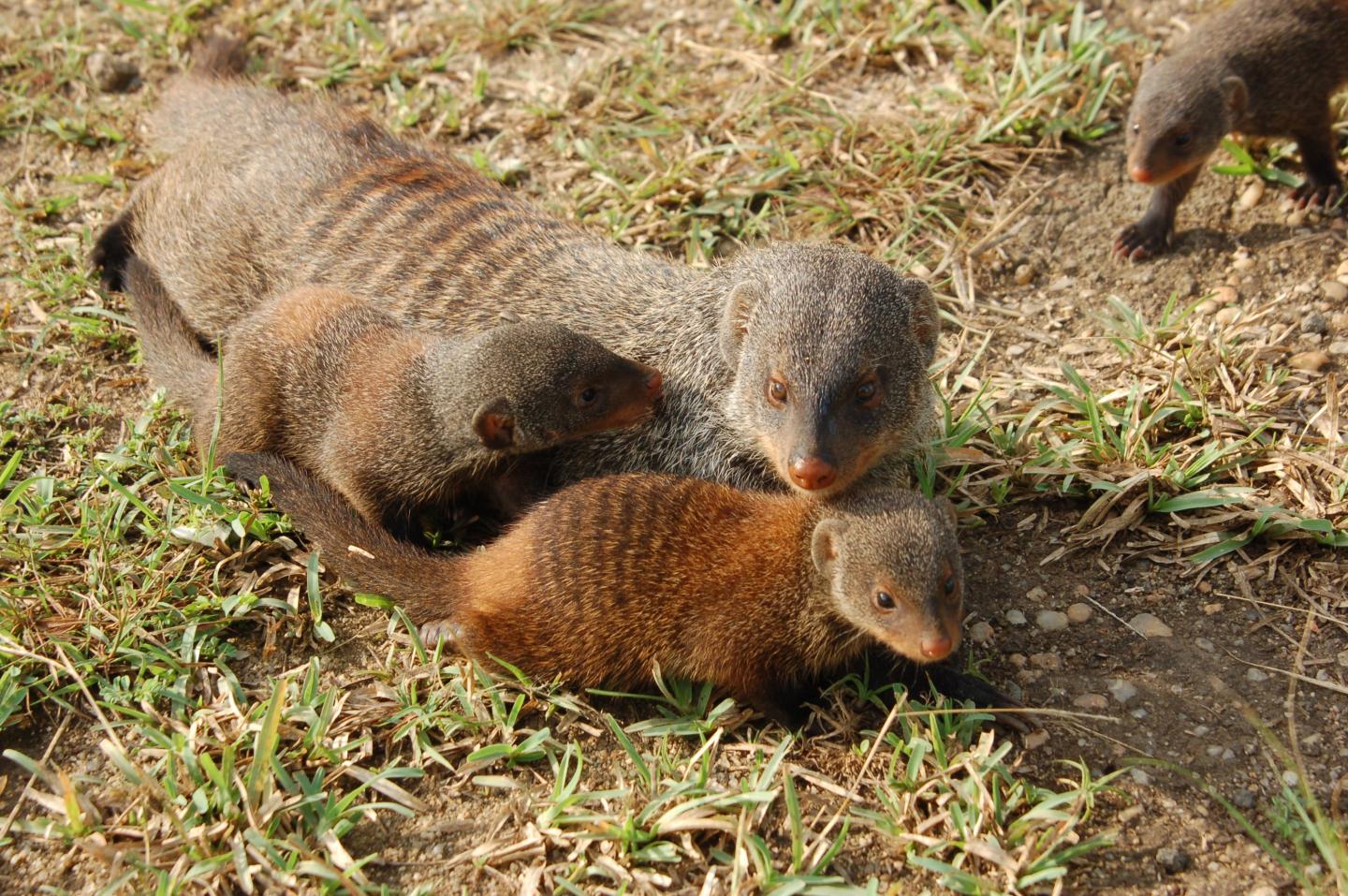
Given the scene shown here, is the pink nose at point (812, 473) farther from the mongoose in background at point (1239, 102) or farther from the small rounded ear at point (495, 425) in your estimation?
the mongoose in background at point (1239, 102)

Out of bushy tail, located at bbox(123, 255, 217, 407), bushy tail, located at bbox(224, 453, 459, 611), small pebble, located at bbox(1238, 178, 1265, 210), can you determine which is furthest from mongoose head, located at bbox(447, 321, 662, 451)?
small pebble, located at bbox(1238, 178, 1265, 210)

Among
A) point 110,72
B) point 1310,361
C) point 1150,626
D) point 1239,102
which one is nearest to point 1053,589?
point 1150,626

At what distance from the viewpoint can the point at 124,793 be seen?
3.01 m

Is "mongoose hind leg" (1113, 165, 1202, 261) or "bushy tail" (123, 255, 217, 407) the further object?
"mongoose hind leg" (1113, 165, 1202, 261)

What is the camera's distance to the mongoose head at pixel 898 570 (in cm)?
296

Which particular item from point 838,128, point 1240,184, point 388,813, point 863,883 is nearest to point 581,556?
point 388,813

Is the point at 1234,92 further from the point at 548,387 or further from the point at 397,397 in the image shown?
the point at 397,397

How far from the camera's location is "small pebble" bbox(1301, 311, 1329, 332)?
4.31 metres

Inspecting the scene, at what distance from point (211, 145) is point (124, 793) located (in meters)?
2.71

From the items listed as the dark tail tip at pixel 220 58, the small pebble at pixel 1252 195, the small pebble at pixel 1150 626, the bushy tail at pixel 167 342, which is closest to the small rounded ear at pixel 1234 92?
the small pebble at pixel 1252 195

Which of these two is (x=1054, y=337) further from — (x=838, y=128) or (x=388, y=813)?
(x=388, y=813)

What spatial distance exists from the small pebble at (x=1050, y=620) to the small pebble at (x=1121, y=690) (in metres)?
0.24

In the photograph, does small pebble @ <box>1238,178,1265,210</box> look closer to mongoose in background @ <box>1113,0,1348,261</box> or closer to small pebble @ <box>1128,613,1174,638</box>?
mongoose in background @ <box>1113,0,1348,261</box>

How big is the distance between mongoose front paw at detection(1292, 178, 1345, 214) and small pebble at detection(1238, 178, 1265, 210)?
0.14 meters
